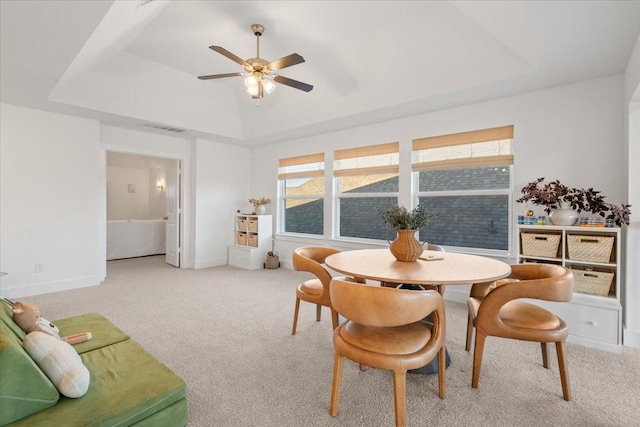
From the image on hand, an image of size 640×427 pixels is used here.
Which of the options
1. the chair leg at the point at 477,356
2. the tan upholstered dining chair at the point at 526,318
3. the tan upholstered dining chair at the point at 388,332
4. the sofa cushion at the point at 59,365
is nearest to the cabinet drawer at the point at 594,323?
the tan upholstered dining chair at the point at 526,318

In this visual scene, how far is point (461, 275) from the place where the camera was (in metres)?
1.84

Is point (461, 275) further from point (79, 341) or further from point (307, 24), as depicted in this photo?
point (307, 24)

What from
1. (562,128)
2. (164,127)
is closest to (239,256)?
(164,127)

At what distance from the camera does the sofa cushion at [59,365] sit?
1311mm

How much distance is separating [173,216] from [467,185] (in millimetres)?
5271

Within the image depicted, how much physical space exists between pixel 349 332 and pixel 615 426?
151 centimetres

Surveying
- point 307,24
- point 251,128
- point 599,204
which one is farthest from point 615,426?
point 251,128

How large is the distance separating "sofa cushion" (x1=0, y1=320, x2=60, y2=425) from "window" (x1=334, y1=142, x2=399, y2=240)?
4.09 metres

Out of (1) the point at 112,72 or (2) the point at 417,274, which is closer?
(2) the point at 417,274

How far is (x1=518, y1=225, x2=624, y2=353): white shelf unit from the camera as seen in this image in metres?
2.56

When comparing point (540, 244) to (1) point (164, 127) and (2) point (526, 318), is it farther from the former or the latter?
(1) point (164, 127)

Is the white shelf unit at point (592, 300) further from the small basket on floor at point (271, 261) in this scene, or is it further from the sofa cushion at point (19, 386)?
the small basket on floor at point (271, 261)

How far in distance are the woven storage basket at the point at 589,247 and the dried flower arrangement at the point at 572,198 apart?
21 centimetres

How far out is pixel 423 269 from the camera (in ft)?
6.59
